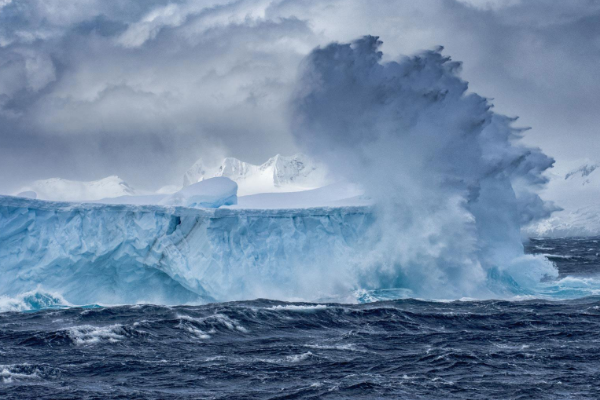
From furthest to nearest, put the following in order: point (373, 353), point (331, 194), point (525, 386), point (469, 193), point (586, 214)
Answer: point (586, 214) < point (331, 194) < point (469, 193) < point (373, 353) < point (525, 386)

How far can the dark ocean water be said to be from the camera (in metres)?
10.9

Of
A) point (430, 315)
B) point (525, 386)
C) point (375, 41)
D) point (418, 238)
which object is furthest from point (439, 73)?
point (525, 386)

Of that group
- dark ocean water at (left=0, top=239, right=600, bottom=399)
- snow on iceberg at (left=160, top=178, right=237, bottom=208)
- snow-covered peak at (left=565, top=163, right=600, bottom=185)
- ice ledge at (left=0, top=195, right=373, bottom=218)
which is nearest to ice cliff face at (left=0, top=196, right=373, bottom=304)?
ice ledge at (left=0, top=195, right=373, bottom=218)

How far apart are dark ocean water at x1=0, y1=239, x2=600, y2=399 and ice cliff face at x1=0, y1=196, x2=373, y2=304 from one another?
1628 millimetres

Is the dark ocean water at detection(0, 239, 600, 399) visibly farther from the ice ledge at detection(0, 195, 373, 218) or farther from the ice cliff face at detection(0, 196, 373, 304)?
the ice ledge at detection(0, 195, 373, 218)

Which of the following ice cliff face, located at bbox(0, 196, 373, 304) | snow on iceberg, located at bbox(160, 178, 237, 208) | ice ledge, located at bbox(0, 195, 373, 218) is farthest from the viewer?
snow on iceberg, located at bbox(160, 178, 237, 208)

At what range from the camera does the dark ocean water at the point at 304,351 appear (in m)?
10.9

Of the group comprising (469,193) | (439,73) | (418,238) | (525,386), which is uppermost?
(439,73)

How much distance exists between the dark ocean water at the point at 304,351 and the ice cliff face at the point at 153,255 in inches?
64.1

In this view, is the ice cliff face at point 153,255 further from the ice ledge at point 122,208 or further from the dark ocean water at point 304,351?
the dark ocean water at point 304,351

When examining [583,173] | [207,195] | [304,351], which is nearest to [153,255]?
[207,195]

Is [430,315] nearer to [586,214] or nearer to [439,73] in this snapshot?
[439,73]

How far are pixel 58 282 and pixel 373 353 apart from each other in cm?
1114

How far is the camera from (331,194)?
1028 inches
